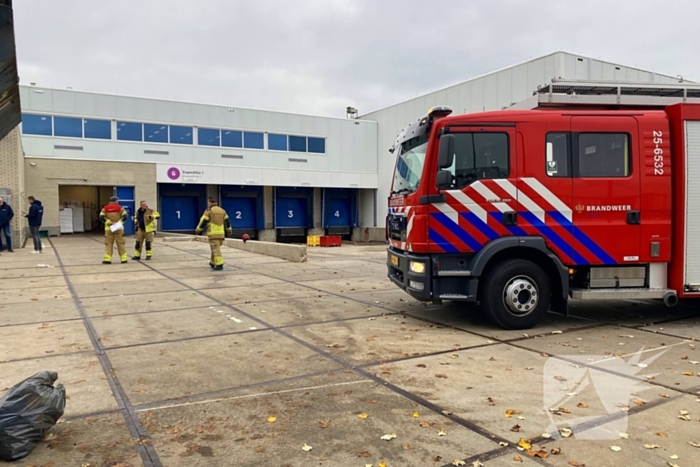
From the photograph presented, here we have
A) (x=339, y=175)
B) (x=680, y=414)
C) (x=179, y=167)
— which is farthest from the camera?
(x=339, y=175)

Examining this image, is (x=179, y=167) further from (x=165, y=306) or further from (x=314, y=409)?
(x=314, y=409)

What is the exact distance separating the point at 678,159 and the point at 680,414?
13.4 ft

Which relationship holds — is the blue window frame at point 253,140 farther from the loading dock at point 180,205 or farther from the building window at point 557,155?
the building window at point 557,155

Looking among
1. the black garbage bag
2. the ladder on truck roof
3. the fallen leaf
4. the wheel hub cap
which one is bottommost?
the fallen leaf

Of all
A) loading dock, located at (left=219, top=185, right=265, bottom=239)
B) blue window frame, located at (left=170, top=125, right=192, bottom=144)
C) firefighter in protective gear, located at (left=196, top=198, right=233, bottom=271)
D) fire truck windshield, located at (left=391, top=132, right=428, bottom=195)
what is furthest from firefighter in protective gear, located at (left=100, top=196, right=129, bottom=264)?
loading dock, located at (left=219, top=185, right=265, bottom=239)

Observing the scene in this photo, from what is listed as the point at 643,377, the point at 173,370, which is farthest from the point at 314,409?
the point at 643,377

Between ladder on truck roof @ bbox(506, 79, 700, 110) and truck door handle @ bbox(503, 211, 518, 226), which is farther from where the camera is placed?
ladder on truck roof @ bbox(506, 79, 700, 110)

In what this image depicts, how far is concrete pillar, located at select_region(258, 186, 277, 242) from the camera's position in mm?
33969

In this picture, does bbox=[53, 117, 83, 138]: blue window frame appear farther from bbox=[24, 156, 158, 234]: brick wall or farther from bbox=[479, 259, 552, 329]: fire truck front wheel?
bbox=[479, 259, 552, 329]: fire truck front wheel

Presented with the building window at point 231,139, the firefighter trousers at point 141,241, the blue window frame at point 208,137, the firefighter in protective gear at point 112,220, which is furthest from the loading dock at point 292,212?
the firefighter in protective gear at point 112,220

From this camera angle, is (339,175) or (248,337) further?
(339,175)

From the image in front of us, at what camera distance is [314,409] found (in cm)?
408

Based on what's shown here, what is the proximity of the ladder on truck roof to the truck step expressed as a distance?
250 centimetres

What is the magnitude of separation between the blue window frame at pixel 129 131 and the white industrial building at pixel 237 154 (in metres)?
0.06
